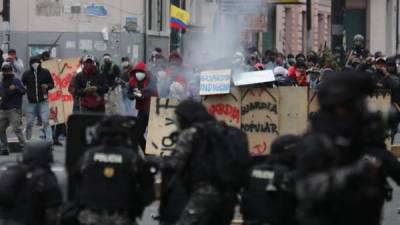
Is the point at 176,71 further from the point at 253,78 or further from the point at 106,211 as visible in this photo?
the point at 106,211

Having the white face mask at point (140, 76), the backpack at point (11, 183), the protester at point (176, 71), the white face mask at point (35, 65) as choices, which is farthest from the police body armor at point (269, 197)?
the white face mask at point (35, 65)

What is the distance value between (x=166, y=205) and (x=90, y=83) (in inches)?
377

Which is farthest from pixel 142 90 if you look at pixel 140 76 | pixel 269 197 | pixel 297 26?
pixel 297 26

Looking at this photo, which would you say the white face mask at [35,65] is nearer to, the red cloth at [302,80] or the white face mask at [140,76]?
the white face mask at [140,76]

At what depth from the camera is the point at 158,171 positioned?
8664mm

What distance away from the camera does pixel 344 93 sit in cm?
585

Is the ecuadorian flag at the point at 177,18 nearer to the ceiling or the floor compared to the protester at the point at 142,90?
nearer to the ceiling

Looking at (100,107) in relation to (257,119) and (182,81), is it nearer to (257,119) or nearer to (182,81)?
(182,81)

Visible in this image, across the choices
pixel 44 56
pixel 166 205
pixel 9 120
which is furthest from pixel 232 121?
pixel 44 56

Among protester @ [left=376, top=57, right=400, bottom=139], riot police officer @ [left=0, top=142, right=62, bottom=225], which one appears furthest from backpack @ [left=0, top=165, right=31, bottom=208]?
protester @ [left=376, top=57, right=400, bottom=139]

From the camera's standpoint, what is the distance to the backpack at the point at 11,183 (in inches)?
316

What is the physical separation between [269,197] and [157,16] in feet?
103

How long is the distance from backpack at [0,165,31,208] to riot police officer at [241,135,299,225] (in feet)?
5.26

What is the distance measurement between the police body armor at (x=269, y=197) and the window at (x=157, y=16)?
96.9 feet
